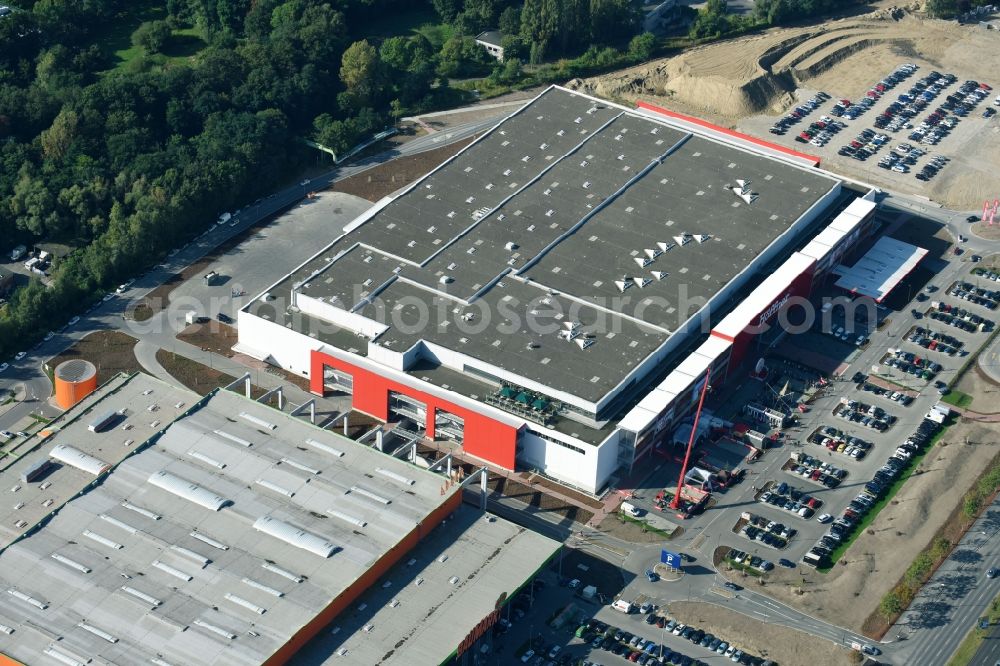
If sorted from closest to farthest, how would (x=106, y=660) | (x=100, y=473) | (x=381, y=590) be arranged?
(x=106, y=660) < (x=381, y=590) < (x=100, y=473)

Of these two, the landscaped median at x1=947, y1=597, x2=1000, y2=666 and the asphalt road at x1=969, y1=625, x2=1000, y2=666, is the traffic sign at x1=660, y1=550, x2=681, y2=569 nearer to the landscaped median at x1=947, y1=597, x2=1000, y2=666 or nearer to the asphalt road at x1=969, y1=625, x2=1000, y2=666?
the landscaped median at x1=947, y1=597, x2=1000, y2=666

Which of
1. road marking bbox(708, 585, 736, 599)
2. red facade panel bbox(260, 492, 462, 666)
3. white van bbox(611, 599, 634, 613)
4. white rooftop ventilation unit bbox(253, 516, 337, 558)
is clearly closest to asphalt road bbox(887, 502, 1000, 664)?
road marking bbox(708, 585, 736, 599)

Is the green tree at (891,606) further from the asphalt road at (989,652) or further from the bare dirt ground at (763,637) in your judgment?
the asphalt road at (989,652)

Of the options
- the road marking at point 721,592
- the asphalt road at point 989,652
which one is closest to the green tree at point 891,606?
the asphalt road at point 989,652

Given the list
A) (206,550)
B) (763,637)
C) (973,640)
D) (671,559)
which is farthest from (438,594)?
(973,640)

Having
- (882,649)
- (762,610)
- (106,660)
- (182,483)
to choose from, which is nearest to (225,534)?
(182,483)

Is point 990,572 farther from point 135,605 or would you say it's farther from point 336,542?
point 135,605

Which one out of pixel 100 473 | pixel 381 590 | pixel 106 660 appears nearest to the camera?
pixel 106 660
